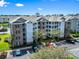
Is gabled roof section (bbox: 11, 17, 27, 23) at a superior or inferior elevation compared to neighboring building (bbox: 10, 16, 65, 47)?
superior

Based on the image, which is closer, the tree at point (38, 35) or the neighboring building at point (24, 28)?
the neighboring building at point (24, 28)

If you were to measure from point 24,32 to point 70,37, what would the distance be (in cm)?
1794

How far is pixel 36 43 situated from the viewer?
40781 millimetres

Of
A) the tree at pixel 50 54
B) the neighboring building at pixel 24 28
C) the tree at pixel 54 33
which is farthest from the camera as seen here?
the tree at pixel 54 33

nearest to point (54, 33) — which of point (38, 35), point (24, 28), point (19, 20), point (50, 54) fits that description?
point (38, 35)

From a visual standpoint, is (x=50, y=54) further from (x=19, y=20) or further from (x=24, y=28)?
(x=24, y=28)

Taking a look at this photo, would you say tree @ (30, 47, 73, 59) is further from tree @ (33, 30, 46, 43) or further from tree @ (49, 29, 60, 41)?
tree @ (49, 29, 60, 41)

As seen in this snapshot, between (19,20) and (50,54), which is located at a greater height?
(19,20)

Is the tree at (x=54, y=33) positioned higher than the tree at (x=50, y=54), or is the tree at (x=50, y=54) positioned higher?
the tree at (x=54, y=33)

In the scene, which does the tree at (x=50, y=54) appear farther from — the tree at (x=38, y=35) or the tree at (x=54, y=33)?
the tree at (x=54, y=33)

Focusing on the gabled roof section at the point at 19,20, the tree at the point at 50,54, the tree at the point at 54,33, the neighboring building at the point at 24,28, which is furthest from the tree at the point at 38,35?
the tree at the point at 50,54

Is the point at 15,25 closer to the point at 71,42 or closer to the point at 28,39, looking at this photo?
the point at 28,39

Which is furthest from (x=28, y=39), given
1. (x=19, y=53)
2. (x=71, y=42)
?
(x=71, y=42)

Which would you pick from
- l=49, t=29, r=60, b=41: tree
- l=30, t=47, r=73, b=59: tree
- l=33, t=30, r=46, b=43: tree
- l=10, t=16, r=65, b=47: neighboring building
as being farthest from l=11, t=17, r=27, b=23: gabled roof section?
l=30, t=47, r=73, b=59: tree
